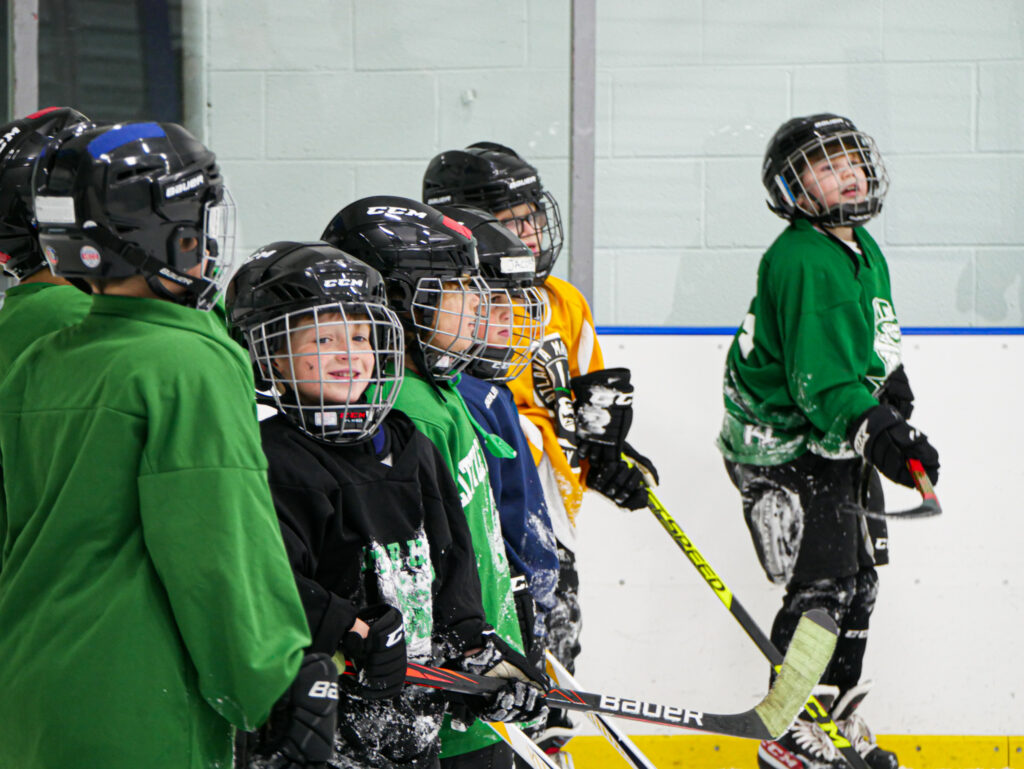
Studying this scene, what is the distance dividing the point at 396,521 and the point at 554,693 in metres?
0.42

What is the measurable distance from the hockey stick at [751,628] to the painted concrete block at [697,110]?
895mm

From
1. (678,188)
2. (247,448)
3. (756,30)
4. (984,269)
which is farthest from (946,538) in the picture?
(247,448)

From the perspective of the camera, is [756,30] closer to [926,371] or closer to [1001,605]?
[926,371]

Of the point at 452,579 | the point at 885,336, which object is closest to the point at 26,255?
the point at 452,579

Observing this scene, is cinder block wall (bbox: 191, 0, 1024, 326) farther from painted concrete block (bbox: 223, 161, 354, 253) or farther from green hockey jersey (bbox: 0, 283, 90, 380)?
green hockey jersey (bbox: 0, 283, 90, 380)

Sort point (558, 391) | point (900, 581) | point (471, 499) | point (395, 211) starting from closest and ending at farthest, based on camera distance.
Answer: point (471, 499) → point (395, 211) → point (558, 391) → point (900, 581)

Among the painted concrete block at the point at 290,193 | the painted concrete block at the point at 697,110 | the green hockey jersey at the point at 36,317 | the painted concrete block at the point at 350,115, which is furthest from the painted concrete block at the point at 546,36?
the green hockey jersey at the point at 36,317

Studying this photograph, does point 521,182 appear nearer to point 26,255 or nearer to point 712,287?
point 712,287

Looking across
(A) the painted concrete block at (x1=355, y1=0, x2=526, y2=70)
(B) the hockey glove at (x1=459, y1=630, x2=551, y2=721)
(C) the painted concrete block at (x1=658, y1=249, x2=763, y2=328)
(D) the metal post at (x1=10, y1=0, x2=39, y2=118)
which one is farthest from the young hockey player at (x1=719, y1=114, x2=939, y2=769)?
(D) the metal post at (x1=10, y1=0, x2=39, y2=118)

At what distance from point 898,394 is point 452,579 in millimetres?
1512

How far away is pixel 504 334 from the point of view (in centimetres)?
198

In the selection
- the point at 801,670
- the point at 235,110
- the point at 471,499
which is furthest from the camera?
the point at 235,110

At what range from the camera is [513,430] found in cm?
193

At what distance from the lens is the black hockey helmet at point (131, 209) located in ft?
3.70
